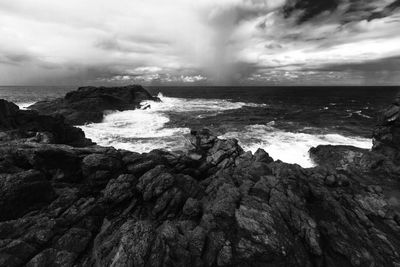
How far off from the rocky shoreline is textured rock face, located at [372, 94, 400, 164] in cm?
991

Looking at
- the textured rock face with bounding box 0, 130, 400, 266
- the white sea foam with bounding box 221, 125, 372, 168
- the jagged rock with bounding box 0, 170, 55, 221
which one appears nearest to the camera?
the textured rock face with bounding box 0, 130, 400, 266

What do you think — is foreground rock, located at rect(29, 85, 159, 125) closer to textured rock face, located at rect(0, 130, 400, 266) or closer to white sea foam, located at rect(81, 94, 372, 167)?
white sea foam, located at rect(81, 94, 372, 167)

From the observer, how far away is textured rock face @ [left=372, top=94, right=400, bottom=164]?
27672mm

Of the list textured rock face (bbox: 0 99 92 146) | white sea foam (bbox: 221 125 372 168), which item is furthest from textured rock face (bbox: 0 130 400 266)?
textured rock face (bbox: 0 99 92 146)

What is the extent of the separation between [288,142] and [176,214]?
1138 inches

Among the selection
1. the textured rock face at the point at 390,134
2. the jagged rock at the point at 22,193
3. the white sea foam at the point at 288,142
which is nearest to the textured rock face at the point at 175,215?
the jagged rock at the point at 22,193

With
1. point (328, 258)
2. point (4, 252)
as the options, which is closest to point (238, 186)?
point (328, 258)

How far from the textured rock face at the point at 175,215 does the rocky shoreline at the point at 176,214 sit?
2.2 inches

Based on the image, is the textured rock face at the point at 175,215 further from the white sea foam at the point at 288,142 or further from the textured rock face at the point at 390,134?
the textured rock face at the point at 390,134

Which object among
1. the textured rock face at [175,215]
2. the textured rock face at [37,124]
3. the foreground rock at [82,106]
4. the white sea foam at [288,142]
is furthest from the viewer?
the foreground rock at [82,106]

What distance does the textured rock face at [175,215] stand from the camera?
10766 mm

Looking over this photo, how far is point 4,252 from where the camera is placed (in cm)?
988

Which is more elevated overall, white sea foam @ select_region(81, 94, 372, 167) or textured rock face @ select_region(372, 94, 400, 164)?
textured rock face @ select_region(372, 94, 400, 164)

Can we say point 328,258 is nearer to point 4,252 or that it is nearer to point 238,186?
point 238,186
